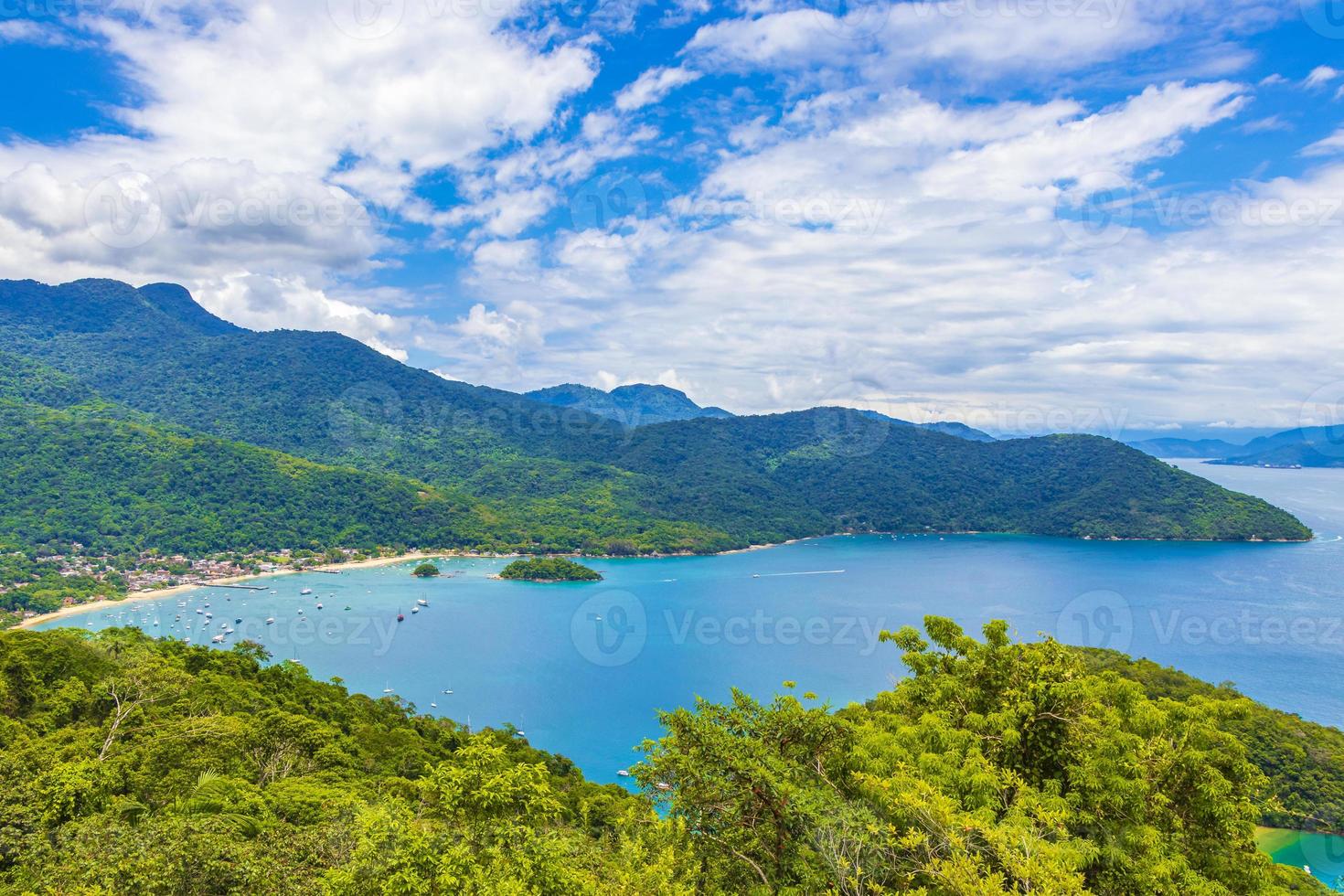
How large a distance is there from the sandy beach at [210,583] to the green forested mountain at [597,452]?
183 inches

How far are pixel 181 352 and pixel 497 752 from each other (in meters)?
163

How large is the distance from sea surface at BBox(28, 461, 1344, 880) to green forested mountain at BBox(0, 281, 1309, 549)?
13496 millimetres

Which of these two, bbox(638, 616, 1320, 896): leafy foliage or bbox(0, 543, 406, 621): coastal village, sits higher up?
bbox(638, 616, 1320, 896): leafy foliage

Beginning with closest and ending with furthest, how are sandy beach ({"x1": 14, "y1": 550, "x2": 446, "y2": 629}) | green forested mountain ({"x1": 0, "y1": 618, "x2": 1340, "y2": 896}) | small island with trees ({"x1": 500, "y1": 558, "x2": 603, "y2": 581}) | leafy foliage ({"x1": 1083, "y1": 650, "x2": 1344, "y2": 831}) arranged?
1. green forested mountain ({"x1": 0, "y1": 618, "x2": 1340, "y2": 896})
2. leafy foliage ({"x1": 1083, "y1": 650, "x2": 1344, "y2": 831})
3. sandy beach ({"x1": 14, "y1": 550, "x2": 446, "y2": 629})
4. small island with trees ({"x1": 500, "y1": 558, "x2": 603, "y2": 581})

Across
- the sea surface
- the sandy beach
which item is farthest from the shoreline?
the sea surface

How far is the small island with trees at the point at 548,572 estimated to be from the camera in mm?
71188

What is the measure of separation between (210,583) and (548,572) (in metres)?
31.8

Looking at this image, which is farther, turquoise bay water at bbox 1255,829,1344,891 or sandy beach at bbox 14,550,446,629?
sandy beach at bbox 14,550,446,629

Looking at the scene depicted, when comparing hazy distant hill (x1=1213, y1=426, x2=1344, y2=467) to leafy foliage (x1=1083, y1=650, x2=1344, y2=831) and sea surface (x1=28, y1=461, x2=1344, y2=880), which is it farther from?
leafy foliage (x1=1083, y1=650, x2=1344, y2=831)

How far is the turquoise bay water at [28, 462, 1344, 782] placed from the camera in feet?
131

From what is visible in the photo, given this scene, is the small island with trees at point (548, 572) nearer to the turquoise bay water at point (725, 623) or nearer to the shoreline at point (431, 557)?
the turquoise bay water at point (725, 623)

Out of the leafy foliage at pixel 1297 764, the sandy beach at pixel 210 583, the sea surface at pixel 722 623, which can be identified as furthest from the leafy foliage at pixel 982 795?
the sandy beach at pixel 210 583

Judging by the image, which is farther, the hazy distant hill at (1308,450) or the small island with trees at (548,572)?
the hazy distant hill at (1308,450)

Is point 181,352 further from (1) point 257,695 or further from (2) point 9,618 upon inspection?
(1) point 257,695
